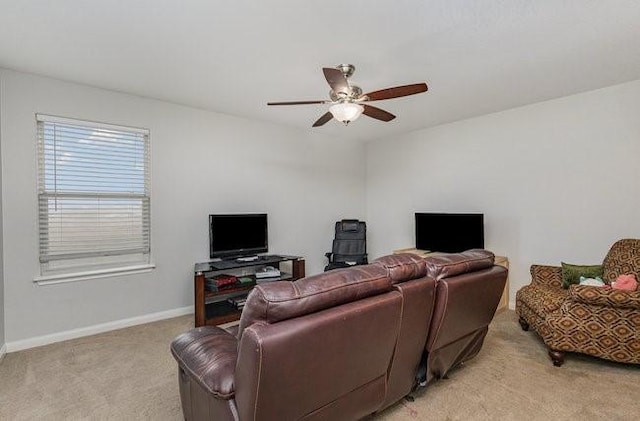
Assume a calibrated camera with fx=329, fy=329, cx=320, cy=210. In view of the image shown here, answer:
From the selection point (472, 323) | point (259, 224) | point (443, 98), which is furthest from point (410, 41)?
point (259, 224)

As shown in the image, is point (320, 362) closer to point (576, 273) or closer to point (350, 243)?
point (576, 273)

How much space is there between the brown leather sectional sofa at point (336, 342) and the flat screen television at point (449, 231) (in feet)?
6.91

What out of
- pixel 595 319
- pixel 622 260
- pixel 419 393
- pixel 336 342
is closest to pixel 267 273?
pixel 419 393

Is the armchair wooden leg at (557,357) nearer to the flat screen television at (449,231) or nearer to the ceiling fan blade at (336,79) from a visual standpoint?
the flat screen television at (449,231)

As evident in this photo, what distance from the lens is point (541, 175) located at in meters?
3.81

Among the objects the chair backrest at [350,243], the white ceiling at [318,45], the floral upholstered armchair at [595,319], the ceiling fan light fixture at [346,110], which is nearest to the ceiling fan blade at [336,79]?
the ceiling fan light fixture at [346,110]

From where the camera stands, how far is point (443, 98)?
3658 millimetres

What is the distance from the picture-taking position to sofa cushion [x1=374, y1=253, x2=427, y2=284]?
1789 millimetres

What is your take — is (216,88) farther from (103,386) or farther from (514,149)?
(514,149)

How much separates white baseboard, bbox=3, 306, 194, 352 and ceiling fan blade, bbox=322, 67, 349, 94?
3097mm

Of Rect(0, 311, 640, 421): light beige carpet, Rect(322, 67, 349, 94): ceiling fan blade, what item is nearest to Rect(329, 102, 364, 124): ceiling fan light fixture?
Rect(322, 67, 349, 94): ceiling fan blade

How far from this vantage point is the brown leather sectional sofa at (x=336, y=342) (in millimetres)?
1251

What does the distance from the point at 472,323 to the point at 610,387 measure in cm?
105

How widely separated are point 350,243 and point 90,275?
3.31 m
